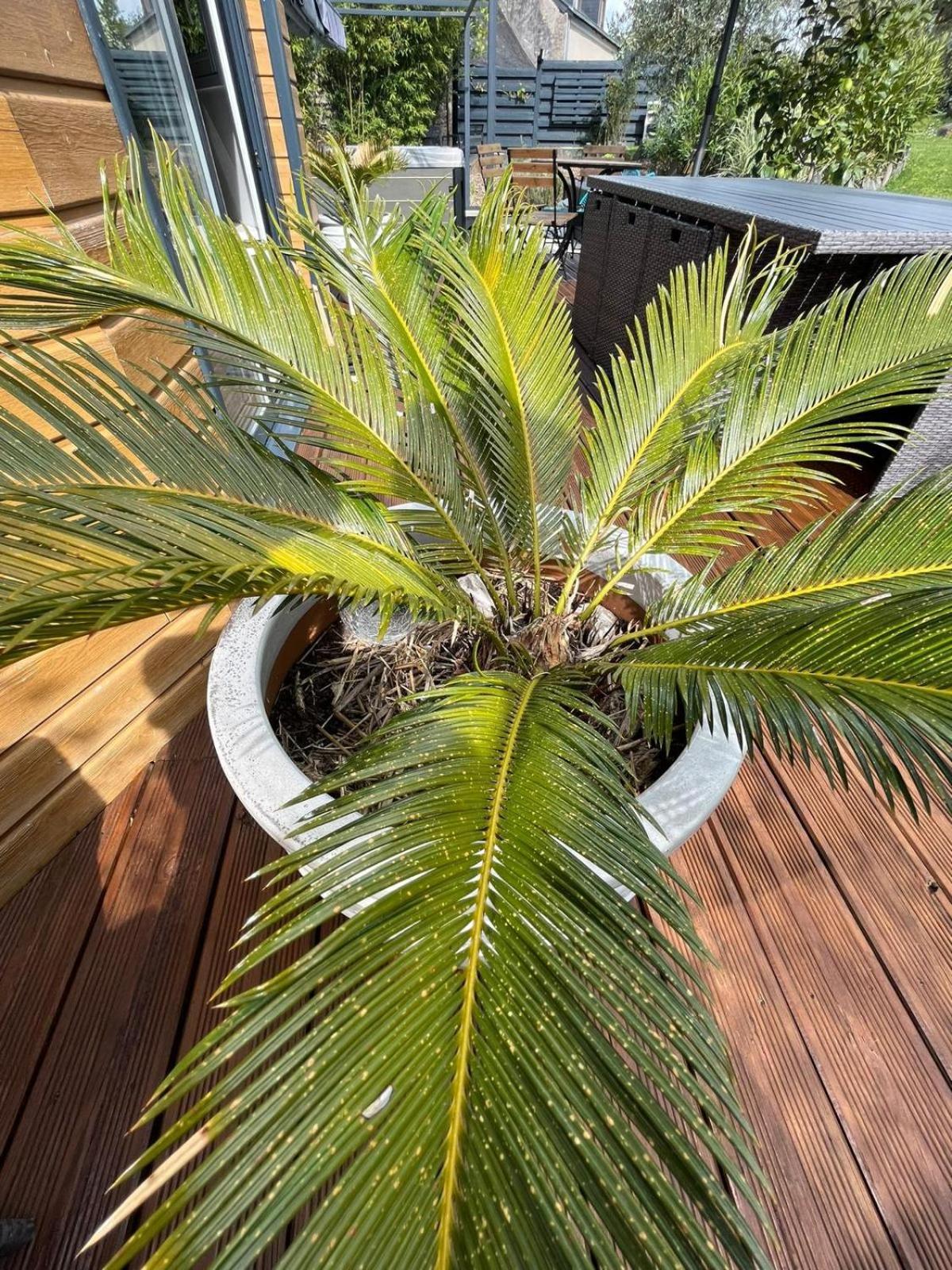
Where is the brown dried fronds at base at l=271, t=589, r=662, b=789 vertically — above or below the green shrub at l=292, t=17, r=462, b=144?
below

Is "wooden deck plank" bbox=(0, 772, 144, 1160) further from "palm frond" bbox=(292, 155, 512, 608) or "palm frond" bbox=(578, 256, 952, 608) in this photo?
"palm frond" bbox=(578, 256, 952, 608)

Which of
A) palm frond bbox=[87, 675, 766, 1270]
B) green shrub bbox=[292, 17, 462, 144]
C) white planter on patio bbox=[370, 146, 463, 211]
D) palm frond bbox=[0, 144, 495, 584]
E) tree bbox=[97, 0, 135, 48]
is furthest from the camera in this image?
green shrub bbox=[292, 17, 462, 144]

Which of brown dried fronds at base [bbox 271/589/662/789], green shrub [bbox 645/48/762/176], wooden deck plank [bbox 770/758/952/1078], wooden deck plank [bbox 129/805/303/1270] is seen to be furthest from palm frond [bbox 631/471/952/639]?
green shrub [bbox 645/48/762/176]

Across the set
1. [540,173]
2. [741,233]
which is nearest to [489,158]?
[540,173]

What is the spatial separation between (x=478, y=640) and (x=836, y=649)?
545 mm

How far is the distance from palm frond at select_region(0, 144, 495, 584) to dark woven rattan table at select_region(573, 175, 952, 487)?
0.60 m

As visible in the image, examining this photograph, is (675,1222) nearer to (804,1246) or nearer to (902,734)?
(902,734)

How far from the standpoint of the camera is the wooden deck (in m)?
0.72

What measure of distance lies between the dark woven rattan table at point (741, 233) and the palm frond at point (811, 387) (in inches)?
4.5

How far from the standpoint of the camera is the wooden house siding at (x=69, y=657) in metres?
0.81

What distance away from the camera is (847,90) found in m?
3.25

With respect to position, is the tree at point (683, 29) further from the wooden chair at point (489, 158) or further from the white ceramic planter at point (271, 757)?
the white ceramic planter at point (271, 757)

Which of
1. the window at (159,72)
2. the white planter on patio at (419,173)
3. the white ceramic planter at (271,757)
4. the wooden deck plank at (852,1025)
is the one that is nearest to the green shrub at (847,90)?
the white planter on patio at (419,173)

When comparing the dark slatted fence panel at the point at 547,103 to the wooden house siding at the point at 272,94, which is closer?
the wooden house siding at the point at 272,94
